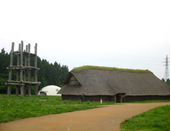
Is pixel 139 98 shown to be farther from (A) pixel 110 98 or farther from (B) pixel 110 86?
(A) pixel 110 98

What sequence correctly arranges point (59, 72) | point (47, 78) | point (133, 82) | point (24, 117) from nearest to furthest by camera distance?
point (24, 117), point (133, 82), point (47, 78), point (59, 72)

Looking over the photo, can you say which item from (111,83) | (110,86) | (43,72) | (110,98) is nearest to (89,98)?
(110,98)

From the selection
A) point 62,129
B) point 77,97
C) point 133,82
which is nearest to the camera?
point 62,129

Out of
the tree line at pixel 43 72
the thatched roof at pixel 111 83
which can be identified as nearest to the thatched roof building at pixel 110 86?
the thatched roof at pixel 111 83

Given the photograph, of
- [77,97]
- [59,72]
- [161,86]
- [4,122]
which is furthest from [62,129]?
[59,72]

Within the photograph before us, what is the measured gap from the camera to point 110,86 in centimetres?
2975

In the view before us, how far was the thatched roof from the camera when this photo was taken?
28.3m

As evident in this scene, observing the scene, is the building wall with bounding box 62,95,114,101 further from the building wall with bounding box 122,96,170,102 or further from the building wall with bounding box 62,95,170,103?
the building wall with bounding box 122,96,170,102

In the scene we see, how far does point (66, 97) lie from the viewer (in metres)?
29.8

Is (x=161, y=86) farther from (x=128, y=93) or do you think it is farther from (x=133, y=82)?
(x=128, y=93)

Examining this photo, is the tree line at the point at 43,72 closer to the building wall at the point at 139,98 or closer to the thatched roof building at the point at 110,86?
the thatched roof building at the point at 110,86

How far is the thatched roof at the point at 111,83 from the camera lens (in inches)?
1115

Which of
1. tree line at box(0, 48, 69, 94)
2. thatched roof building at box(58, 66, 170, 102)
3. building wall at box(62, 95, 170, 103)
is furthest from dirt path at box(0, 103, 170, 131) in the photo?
tree line at box(0, 48, 69, 94)

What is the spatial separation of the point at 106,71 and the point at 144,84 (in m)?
6.99
